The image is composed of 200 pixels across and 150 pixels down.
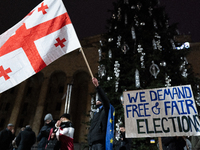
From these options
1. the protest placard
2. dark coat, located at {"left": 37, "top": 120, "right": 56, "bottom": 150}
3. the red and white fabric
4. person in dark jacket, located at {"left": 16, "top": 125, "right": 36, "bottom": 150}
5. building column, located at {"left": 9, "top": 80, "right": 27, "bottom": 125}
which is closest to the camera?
the protest placard

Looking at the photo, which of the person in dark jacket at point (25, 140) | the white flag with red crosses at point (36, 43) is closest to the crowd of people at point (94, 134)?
the person in dark jacket at point (25, 140)

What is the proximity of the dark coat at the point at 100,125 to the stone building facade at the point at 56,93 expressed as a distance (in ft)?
57.6

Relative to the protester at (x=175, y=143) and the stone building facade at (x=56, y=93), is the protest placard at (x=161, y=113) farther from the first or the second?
the stone building facade at (x=56, y=93)

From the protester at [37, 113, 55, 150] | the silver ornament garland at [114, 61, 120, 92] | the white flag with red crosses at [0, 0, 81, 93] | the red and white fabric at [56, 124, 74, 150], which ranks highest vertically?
the silver ornament garland at [114, 61, 120, 92]

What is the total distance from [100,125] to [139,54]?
4633 millimetres

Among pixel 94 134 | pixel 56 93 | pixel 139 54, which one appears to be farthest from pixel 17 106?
pixel 94 134

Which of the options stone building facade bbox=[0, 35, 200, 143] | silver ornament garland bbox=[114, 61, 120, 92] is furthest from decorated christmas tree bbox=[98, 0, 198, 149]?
stone building facade bbox=[0, 35, 200, 143]

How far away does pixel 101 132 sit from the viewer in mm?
2818

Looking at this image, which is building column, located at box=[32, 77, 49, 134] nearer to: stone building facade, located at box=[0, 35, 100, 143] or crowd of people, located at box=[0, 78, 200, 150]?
stone building facade, located at box=[0, 35, 100, 143]

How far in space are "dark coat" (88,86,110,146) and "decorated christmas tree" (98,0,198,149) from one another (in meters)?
2.89

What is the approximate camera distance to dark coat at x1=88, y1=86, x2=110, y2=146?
276 cm

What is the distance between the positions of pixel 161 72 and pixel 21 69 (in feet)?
19.0

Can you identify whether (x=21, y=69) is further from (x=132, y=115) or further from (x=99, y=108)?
(x=132, y=115)

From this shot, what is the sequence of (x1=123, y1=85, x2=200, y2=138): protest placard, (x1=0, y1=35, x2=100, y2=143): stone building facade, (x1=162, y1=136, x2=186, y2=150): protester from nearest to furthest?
1. (x1=123, y1=85, x2=200, y2=138): protest placard
2. (x1=162, y1=136, x2=186, y2=150): protester
3. (x1=0, y1=35, x2=100, y2=143): stone building facade
